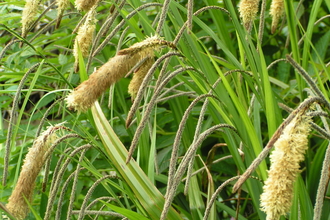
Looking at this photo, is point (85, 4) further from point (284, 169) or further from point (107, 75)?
point (284, 169)

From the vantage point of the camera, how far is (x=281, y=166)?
1.91 ft

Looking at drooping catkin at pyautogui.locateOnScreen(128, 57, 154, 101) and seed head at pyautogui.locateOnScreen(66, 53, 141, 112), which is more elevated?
seed head at pyautogui.locateOnScreen(66, 53, 141, 112)

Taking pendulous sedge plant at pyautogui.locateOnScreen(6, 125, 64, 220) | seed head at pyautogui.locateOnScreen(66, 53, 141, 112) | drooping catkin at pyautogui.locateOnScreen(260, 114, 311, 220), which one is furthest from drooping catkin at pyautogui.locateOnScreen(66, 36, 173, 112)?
drooping catkin at pyautogui.locateOnScreen(260, 114, 311, 220)

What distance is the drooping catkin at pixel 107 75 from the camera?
730 millimetres

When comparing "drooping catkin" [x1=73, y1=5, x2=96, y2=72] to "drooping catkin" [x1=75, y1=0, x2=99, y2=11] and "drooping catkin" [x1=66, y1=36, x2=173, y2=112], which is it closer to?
"drooping catkin" [x1=75, y1=0, x2=99, y2=11]

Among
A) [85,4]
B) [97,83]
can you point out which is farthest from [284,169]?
[85,4]

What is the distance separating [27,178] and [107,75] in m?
0.27

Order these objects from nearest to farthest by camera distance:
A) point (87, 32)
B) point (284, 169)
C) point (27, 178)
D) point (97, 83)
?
point (284, 169) → point (97, 83) → point (27, 178) → point (87, 32)

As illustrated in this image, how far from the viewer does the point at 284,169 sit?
0.58 meters

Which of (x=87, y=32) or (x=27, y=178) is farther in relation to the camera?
(x=87, y=32)

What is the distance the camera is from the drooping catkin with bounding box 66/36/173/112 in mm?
730

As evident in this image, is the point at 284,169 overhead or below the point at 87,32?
below

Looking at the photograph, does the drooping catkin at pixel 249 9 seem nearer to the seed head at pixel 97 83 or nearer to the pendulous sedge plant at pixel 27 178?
the seed head at pixel 97 83

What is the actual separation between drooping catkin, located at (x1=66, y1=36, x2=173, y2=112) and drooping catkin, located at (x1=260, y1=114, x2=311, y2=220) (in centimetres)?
29
